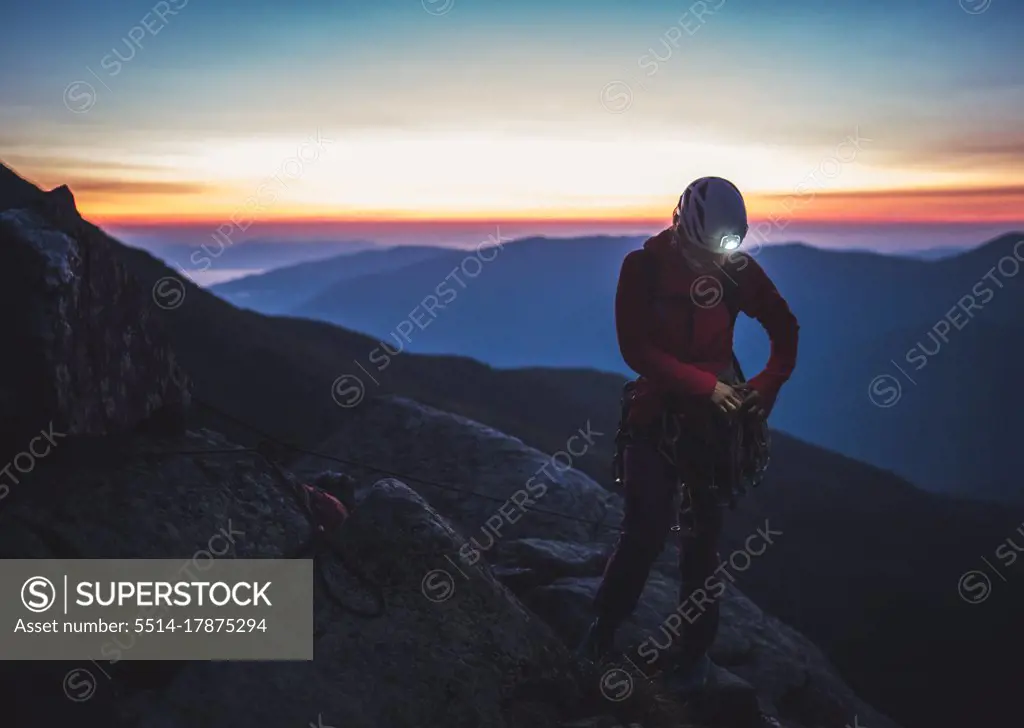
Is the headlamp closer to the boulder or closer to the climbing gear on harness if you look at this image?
the climbing gear on harness

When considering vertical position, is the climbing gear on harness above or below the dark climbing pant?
above

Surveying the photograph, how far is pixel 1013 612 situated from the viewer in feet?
73.0

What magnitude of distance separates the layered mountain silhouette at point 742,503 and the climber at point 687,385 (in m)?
1.16

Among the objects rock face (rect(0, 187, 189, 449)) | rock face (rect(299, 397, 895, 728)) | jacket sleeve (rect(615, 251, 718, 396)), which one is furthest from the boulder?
rock face (rect(0, 187, 189, 449))

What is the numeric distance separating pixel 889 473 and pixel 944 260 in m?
173

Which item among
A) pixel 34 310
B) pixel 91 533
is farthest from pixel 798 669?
pixel 34 310

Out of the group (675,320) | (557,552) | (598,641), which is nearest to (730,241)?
(675,320)

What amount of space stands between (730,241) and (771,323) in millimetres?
915

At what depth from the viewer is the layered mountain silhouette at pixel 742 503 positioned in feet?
31.3

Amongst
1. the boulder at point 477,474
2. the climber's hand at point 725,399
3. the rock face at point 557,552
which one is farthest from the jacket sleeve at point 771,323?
the boulder at point 477,474

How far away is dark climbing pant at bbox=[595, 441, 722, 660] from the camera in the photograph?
6246 mm

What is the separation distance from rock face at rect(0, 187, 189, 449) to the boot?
144 inches

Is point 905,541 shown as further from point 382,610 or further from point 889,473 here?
point 382,610

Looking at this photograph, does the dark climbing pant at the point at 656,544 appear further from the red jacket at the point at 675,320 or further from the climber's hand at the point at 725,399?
the climber's hand at the point at 725,399
